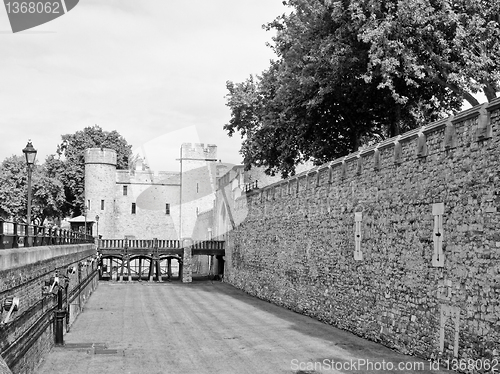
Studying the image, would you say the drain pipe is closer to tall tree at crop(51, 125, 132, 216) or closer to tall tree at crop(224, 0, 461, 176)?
tall tree at crop(224, 0, 461, 176)

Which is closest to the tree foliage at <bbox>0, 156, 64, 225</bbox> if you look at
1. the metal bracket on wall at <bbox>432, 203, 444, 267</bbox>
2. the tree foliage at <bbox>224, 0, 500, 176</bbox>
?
the tree foliage at <bbox>224, 0, 500, 176</bbox>

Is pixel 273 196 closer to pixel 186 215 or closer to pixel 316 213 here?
pixel 316 213

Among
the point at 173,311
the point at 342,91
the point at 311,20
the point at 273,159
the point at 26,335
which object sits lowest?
the point at 173,311

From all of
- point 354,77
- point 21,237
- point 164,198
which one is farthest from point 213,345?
point 164,198

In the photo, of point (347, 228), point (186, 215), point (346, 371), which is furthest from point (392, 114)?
point (186, 215)

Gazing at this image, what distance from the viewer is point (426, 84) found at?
2592cm

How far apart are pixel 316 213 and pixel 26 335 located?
13.2 metres

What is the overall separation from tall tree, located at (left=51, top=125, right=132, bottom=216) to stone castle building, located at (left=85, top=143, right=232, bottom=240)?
395 centimetres

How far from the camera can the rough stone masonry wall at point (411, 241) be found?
1251cm

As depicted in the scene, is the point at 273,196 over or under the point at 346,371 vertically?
over

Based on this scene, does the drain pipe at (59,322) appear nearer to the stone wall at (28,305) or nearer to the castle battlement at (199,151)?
the stone wall at (28,305)

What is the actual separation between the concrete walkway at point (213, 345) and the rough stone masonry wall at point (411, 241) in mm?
882

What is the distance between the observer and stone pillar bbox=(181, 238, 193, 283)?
50.2m

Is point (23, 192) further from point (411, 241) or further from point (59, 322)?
point (411, 241)
